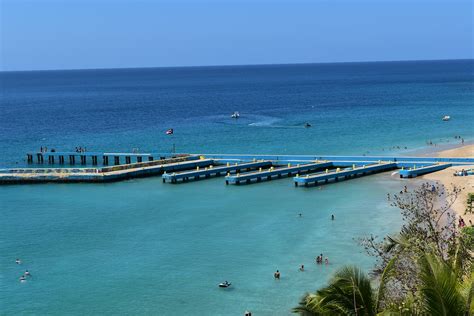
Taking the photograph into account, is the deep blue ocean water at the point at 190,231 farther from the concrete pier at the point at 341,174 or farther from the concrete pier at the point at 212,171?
the concrete pier at the point at 212,171

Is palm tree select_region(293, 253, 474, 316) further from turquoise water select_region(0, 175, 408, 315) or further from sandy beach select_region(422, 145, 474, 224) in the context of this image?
sandy beach select_region(422, 145, 474, 224)

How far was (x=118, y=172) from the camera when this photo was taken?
69812 mm

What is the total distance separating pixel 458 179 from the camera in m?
61.1

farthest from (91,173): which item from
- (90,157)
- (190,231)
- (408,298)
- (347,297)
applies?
(408,298)

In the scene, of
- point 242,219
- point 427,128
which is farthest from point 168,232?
point 427,128

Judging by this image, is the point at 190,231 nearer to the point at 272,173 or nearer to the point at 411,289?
the point at 272,173

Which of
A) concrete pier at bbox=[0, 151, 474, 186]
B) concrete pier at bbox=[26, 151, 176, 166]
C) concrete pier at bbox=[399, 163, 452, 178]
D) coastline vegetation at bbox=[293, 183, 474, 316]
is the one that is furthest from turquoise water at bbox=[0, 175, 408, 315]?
coastline vegetation at bbox=[293, 183, 474, 316]

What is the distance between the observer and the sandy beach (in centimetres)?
4984

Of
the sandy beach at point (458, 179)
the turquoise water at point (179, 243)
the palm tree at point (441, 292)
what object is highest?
the palm tree at point (441, 292)

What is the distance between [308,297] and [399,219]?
116ft

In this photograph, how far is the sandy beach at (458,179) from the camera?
164 feet

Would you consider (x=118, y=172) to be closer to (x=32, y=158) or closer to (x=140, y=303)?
(x=32, y=158)

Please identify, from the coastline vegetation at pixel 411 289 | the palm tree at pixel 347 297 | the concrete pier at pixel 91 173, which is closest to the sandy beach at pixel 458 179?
the concrete pier at pixel 91 173

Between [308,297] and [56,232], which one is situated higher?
[308,297]
